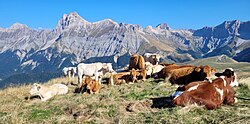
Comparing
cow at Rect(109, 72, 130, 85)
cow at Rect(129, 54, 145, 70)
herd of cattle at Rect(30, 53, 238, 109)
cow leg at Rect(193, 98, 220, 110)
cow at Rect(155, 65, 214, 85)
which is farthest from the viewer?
cow at Rect(129, 54, 145, 70)

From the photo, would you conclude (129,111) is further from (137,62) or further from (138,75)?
(137,62)

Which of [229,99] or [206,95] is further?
[229,99]

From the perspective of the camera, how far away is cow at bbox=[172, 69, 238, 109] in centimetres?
1256

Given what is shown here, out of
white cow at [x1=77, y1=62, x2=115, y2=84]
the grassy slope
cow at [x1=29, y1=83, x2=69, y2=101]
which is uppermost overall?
white cow at [x1=77, y1=62, x2=115, y2=84]

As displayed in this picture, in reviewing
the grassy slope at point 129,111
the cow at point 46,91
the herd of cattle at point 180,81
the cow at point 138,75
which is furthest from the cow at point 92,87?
the cow at point 138,75

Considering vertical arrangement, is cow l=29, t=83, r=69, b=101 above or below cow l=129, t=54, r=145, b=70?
below

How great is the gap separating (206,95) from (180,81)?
708 centimetres

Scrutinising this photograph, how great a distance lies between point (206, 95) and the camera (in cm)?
1275

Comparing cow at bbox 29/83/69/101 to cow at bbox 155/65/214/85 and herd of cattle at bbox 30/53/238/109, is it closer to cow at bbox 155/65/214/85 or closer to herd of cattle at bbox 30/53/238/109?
herd of cattle at bbox 30/53/238/109

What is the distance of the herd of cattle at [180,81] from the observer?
41.9 feet

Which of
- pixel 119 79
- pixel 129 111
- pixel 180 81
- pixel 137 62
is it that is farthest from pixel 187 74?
pixel 137 62

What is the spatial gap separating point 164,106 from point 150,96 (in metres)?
2.45

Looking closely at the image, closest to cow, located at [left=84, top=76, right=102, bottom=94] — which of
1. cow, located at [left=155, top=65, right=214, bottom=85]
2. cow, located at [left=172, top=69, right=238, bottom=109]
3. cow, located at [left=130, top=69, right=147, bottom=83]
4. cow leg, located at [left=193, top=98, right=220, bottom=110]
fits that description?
cow, located at [left=130, top=69, right=147, bottom=83]

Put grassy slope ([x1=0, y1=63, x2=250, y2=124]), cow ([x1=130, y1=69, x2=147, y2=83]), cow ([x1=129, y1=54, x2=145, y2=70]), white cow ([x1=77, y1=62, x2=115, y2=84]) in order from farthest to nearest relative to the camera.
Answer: cow ([x1=129, y1=54, x2=145, y2=70]), white cow ([x1=77, y1=62, x2=115, y2=84]), cow ([x1=130, y1=69, x2=147, y2=83]), grassy slope ([x1=0, y1=63, x2=250, y2=124])
